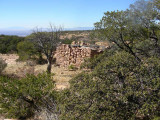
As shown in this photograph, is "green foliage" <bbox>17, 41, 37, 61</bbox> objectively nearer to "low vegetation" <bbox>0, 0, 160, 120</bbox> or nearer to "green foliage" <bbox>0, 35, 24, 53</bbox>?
"green foliage" <bbox>0, 35, 24, 53</bbox>

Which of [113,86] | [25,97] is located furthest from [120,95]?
[25,97]

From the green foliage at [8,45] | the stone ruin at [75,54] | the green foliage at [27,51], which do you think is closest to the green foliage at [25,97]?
the stone ruin at [75,54]

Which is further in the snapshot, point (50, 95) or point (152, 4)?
point (152, 4)

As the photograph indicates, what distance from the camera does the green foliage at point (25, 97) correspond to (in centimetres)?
563

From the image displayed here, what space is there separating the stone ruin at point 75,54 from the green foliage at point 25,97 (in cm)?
662

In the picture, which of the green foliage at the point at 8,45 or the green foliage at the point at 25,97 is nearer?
the green foliage at the point at 25,97

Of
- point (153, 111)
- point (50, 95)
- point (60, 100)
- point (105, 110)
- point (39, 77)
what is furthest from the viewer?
point (39, 77)

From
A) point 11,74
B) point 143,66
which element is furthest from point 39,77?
point 11,74

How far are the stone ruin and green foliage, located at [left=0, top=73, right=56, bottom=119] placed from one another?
21.7 ft

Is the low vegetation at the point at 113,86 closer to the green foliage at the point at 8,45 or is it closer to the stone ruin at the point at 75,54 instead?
the stone ruin at the point at 75,54

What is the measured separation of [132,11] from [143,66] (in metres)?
3.33

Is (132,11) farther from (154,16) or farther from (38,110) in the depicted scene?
(38,110)

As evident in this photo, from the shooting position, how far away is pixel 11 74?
11.7 meters

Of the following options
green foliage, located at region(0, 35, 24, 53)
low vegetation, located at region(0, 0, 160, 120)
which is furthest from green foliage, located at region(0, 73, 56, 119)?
green foliage, located at region(0, 35, 24, 53)
